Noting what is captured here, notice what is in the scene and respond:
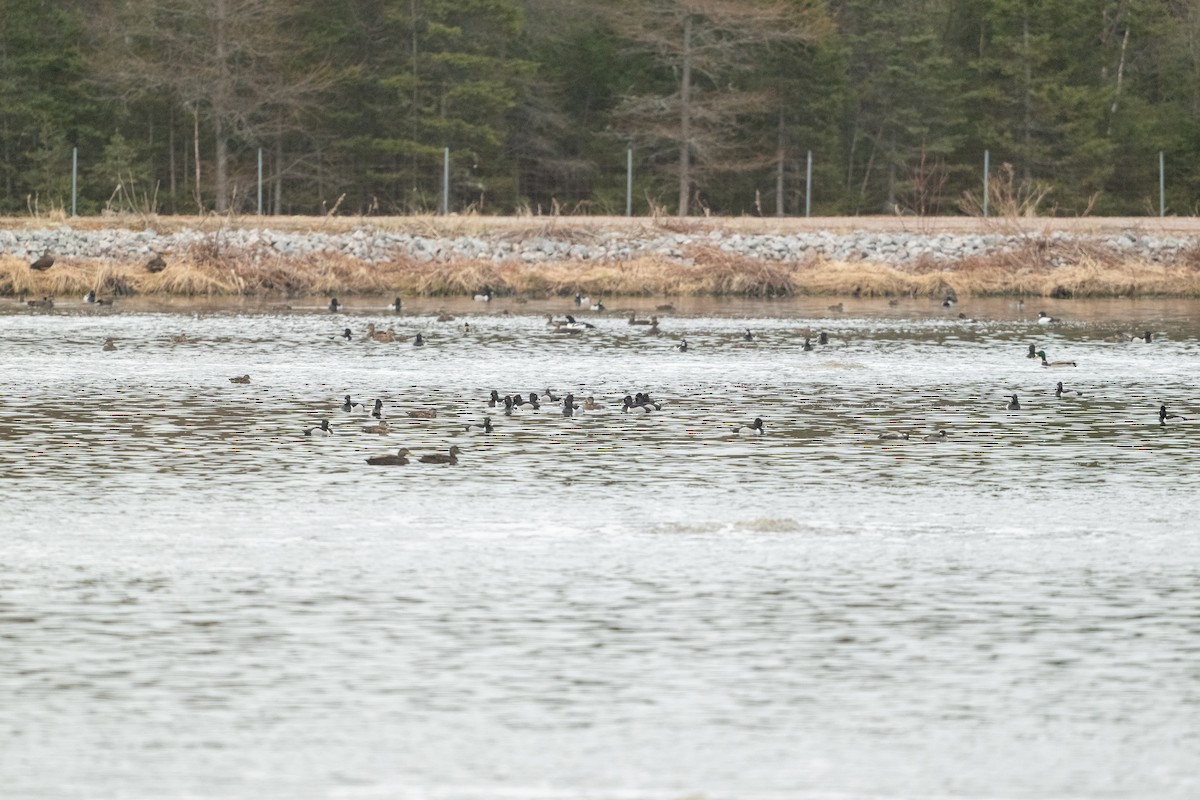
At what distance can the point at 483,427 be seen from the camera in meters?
21.8

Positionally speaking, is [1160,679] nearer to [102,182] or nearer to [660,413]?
[660,413]

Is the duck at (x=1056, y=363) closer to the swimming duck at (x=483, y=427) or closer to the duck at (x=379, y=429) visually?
the swimming duck at (x=483, y=427)

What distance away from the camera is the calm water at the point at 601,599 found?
9211 millimetres

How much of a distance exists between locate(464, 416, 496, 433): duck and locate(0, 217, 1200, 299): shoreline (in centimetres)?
2768

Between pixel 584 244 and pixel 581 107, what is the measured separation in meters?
25.8

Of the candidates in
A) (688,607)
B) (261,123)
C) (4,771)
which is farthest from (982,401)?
(261,123)

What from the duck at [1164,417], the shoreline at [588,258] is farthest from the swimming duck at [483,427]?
the shoreline at [588,258]

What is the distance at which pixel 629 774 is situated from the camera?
896 cm

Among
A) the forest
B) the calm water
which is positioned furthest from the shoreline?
the calm water

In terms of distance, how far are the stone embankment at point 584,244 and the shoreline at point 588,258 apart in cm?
5

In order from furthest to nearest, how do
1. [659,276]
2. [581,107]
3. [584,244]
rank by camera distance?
[581,107] → [584,244] → [659,276]

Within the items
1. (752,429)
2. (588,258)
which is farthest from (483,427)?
(588,258)

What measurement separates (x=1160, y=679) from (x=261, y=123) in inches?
2467

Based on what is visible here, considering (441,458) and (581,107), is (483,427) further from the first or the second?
(581,107)
